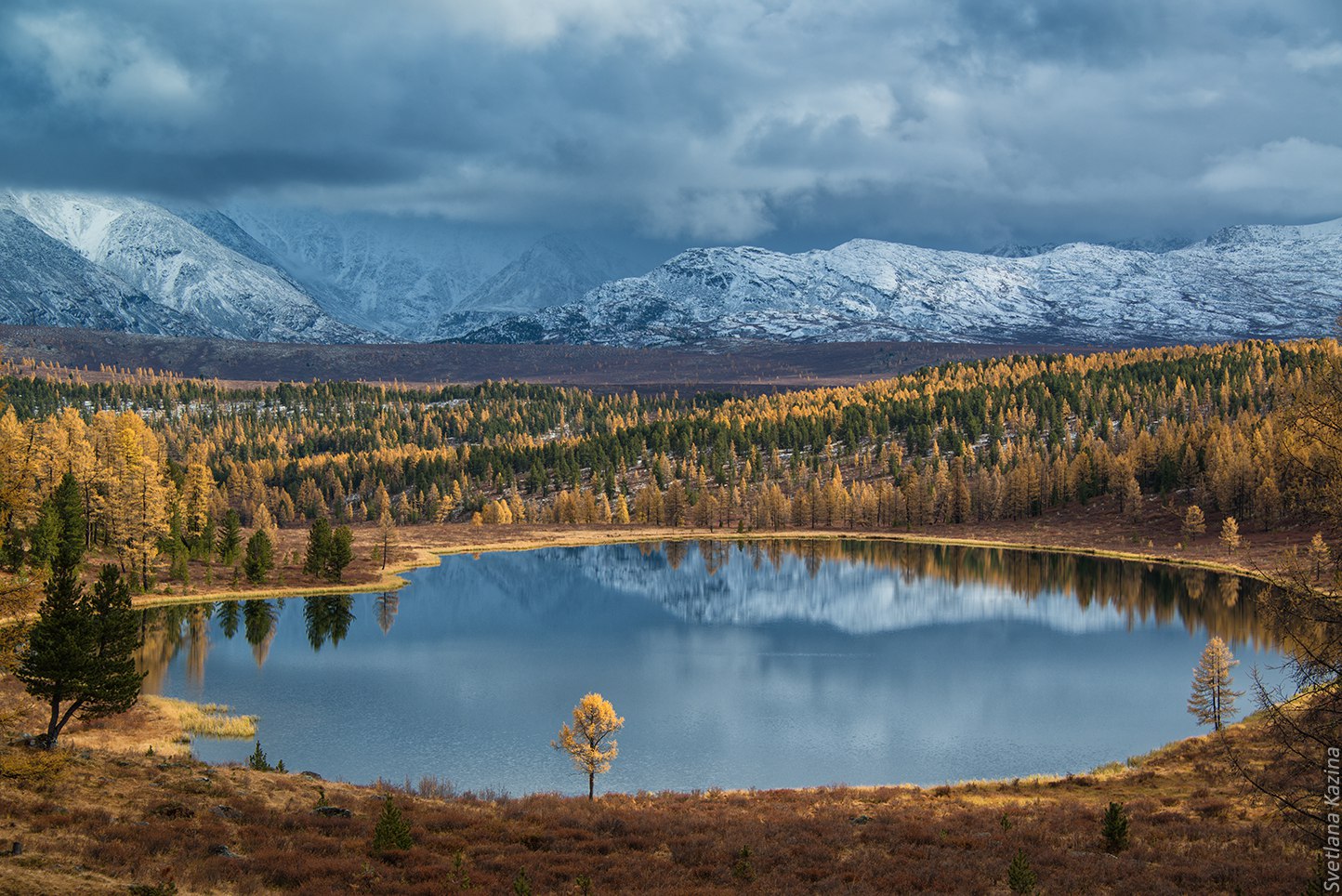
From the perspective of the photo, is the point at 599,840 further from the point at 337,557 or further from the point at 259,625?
the point at 337,557

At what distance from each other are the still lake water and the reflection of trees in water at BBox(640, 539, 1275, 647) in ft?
2.01

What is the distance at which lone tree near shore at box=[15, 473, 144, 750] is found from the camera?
4134 centimetres

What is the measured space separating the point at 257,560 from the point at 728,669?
2334 inches

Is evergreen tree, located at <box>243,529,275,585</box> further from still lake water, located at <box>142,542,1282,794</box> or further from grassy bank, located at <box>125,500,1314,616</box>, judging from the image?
still lake water, located at <box>142,542,1282,794</box>

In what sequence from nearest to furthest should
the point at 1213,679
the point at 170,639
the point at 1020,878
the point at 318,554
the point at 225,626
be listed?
the point at 1020,878
the point at 1213,679
the point at 170,639
the point at 225,626
the point at 318,554

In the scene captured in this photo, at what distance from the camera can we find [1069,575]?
5133 inches

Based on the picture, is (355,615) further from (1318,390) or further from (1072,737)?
(1318,390)

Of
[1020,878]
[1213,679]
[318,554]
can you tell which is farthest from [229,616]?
[1020,878]

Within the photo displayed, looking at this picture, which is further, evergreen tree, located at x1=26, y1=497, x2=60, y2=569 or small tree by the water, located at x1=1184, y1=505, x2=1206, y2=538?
small tree by the water, located at x1=1184, y1=505, x2=1206, y2=538

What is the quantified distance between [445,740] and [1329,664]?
47.8 metres

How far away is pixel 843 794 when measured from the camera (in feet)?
Answer: 141

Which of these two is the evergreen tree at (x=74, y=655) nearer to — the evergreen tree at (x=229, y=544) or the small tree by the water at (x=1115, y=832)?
the small tree by the water at (x=1115, y=832)

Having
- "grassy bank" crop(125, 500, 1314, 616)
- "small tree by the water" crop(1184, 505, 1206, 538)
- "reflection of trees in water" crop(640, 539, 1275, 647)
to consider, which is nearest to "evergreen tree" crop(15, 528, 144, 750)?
"grassy bank" crop(125, 500, 1314, 616)

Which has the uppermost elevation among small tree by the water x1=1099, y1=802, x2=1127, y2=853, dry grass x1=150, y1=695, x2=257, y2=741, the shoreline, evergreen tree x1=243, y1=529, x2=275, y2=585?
small tree by the water x1=1099, y1=802, x2=1127, y2=853
